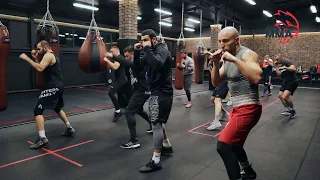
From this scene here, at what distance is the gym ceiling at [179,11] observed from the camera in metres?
9.71

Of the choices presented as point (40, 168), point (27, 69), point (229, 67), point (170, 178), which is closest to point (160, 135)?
point (170, 178)

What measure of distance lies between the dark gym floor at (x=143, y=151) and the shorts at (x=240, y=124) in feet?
2.49

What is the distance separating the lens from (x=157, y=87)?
2727mm

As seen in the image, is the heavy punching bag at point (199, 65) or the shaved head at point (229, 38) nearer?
Result: the shaved head at point (229, 38)

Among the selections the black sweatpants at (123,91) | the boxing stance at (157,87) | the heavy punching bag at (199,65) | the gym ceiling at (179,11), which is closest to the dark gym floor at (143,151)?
the boxing stance at (157,87)

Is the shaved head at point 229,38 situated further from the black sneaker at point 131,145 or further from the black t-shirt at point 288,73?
the black t-shirt at point 288,73

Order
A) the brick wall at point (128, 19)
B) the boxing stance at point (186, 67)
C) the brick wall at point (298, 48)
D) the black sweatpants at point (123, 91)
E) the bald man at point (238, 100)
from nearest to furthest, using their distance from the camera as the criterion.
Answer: the bald man at point (238, 100), the black sweatpants at point (123, 91), the brick wall at point (128, 19), the boxing stance at point (186, 67), the brick wall at point (298, 48)

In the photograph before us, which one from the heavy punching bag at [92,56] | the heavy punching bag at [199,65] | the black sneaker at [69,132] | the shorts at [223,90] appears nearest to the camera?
the heavy punching bag at [92,56]

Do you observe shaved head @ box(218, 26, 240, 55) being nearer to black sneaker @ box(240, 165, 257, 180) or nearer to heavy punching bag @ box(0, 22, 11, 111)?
black sneaker @ box(240, 165, 257, 180)

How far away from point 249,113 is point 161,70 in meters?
1.11

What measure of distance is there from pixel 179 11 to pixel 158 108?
37.3ft

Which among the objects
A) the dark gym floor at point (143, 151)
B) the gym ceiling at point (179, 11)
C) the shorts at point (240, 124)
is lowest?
the dark gym floor at point (143, 151)

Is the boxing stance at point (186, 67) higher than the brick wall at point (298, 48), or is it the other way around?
the brick wall at point (298, 48)

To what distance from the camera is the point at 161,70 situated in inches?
106
